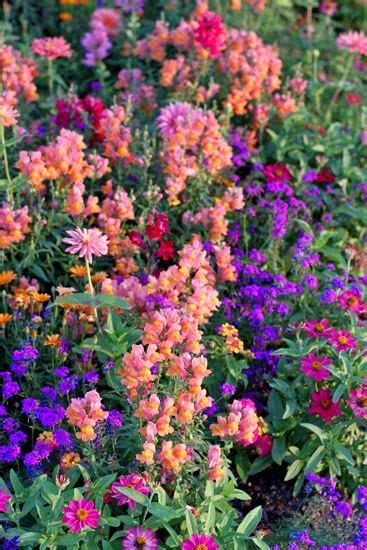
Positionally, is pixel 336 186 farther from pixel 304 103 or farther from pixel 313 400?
pixel 313 400

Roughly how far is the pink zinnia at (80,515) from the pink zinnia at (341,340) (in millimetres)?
1309

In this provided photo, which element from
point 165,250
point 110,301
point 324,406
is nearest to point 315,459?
point 324,406

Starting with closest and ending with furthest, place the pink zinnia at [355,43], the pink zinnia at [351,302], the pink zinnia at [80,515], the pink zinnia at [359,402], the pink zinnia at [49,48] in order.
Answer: the pink zinnia at [80,515]
the pink zinnia at [359,402]
the pink zinnia at [351,302]
the pink zinnia at [49,48]
the pink zinnia at [355,43]

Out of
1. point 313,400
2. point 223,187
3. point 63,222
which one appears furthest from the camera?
point 223,187

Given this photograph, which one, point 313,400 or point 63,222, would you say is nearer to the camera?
point 313,400

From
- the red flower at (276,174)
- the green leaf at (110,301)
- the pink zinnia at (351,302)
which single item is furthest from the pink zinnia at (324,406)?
the red flower at (276,174)

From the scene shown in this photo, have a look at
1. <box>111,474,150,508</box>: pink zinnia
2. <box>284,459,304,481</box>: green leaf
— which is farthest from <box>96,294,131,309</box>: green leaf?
<box>284,459,304,481</box>: green leaf

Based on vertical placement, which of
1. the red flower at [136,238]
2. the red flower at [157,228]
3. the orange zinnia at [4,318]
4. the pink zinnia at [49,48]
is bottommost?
the orange zinnia at [4,318]

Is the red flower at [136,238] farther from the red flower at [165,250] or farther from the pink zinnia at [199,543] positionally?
the pink zinnia at [199,543]

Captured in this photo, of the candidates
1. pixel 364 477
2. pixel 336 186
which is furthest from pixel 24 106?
pixel 364 477

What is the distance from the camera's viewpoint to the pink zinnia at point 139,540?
2.85 metres

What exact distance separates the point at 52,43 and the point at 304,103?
183 cm

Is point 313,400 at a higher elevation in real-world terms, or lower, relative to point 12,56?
lower

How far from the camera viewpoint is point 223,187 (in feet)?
15.5
